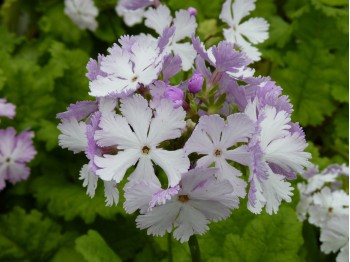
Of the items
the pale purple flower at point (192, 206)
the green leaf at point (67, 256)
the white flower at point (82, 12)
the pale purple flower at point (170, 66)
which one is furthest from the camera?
the white flower at point (82, 12)

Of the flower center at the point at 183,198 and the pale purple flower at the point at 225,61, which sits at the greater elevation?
the pale purple flower at the point at 225,61

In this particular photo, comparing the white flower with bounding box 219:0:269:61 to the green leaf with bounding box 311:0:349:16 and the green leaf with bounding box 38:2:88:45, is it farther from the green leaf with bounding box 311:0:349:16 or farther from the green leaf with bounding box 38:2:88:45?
the green leaf with bounding box 38:2:88:45

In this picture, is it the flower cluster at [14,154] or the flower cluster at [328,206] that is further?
the flower cluster at [14,154]

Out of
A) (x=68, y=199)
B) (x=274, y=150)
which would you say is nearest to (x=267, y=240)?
(x=274, y=150)

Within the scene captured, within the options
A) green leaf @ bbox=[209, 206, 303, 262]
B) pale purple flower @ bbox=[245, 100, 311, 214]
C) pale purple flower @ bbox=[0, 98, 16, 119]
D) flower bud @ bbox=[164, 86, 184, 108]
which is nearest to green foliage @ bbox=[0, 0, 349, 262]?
green leaf @ bbox=[209, 206, 303, 262]

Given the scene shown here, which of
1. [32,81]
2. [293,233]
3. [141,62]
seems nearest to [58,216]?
[32,81]

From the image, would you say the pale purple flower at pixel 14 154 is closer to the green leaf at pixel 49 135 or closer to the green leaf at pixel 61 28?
the green leaf at pixel 49 135

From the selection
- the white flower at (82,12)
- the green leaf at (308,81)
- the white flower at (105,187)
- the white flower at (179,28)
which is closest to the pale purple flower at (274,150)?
the white flower at (105,187)
